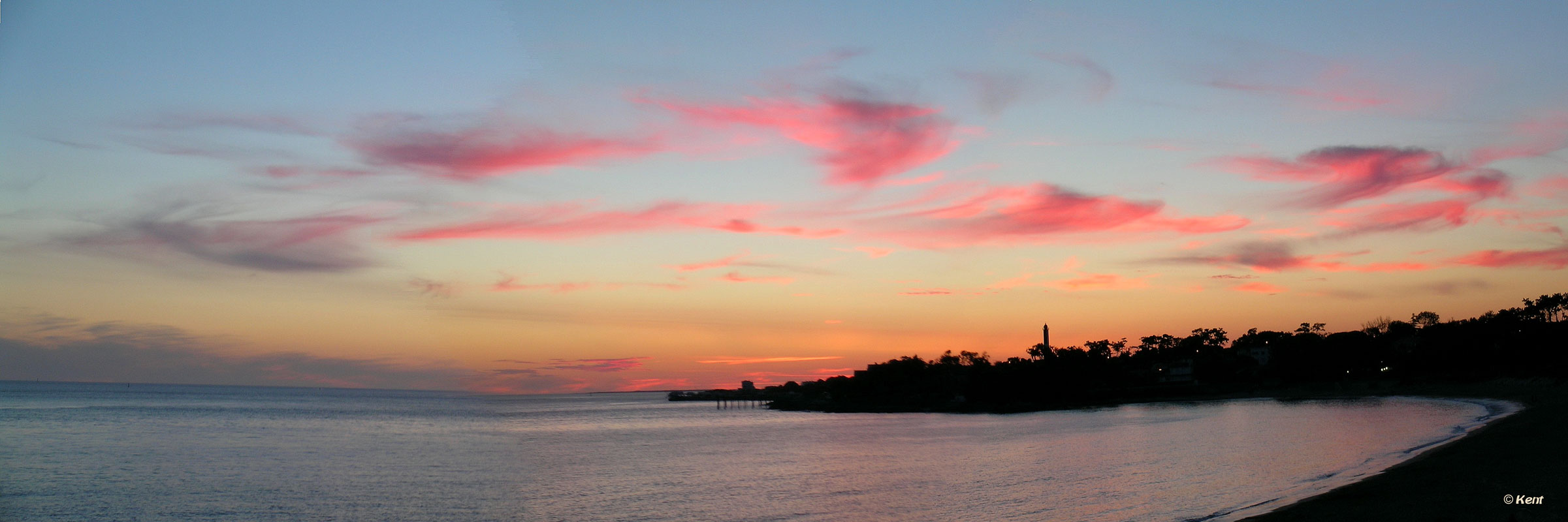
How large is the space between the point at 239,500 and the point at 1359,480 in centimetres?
4341

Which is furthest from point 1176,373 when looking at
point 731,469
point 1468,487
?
point 1468,487

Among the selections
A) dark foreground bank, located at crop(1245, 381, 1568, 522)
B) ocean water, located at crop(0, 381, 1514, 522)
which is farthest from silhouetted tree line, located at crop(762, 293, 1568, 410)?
dark foreground bank, located at crop(1245, 381, 1568, 522)

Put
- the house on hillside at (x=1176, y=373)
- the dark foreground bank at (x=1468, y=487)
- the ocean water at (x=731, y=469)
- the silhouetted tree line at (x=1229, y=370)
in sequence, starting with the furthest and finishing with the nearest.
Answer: the house on hillside at (x=1176, y=373), the silhouetted tree line at (x=1229, y=370), the ocean water at (x=731, y=469), the dark foreground bank at (x=1468, y=487)

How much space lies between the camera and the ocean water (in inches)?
1280

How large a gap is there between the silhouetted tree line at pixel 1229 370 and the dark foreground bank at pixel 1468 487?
306ft

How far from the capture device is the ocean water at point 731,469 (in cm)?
3250

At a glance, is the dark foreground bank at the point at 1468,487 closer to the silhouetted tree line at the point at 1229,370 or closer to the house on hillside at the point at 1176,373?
the silhouetted tree line at the point at 1229,370

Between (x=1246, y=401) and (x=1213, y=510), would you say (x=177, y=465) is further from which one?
(x=1246, y=401)

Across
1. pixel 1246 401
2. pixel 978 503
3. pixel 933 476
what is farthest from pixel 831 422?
pixel 978 503

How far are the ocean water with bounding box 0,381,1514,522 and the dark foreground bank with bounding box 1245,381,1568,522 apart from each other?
2.10m

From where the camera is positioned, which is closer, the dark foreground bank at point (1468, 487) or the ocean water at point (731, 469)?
the dark foreground bank at point (1468, 487)

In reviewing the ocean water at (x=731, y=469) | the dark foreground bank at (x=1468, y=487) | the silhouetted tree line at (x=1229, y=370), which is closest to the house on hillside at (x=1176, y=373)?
the silhouetted tree line at (x=1229, y=370)

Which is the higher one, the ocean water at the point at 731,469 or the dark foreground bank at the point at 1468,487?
the dark foreground bank at the point at 1468,487

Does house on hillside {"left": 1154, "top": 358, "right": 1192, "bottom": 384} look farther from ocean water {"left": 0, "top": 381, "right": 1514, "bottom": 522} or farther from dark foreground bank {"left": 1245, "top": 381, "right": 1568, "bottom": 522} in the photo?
dark foreground bank {"left": 1245, "top": 381, "right": 1568, "bottom": 522}
